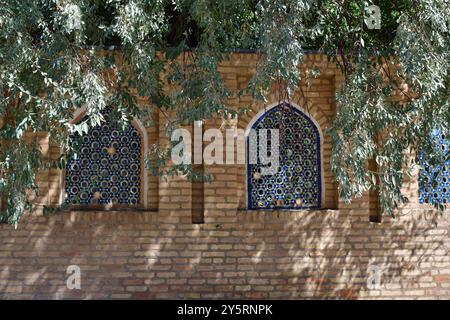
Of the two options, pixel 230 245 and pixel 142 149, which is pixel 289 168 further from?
pixel 142 149

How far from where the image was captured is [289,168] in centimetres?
665

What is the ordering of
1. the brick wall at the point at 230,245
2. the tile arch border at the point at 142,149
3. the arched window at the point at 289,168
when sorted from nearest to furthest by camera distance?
1. the brick wall at the point at 230,245
2. the tile arch border at the point at 142,149
3. the arched window at the point at 289,168

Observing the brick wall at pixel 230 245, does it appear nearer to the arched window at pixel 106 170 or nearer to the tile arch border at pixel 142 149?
the tile arch border at pixel 142 149

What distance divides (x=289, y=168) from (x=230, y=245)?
1.04 metres

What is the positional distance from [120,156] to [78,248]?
103 cm

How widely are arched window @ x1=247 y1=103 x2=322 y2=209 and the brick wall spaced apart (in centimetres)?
11

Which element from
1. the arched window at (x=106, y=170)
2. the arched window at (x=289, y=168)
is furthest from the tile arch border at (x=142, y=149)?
the arched window at (x=289, y=168)

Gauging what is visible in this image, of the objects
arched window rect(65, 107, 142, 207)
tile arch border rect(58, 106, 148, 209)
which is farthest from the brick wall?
arched window rect(65, 107, 142, 207)

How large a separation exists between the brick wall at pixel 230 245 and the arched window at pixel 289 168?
0.35ft

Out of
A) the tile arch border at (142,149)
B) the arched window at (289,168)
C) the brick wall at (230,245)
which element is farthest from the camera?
the arched window at (289,168)

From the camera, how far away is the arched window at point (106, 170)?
6449mm

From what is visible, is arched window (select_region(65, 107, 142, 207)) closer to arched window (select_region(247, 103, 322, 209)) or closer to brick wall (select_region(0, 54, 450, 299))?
brick wall (select_region(0, 54, 450, 299))
